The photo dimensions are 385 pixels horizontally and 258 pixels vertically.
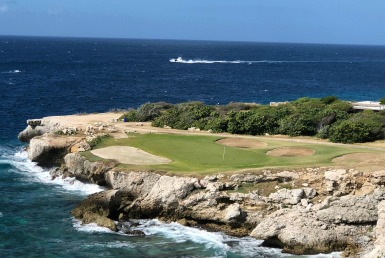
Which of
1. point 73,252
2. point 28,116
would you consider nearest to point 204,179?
point 73,252

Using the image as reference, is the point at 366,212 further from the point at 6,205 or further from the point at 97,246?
the point at 6,205

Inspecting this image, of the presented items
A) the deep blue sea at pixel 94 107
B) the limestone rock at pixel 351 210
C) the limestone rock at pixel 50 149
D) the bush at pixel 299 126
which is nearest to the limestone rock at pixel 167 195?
the deep blue sea at pixel 94 107

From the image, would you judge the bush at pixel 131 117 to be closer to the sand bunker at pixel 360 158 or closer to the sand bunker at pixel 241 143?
the sand bunker at pixel 241 143

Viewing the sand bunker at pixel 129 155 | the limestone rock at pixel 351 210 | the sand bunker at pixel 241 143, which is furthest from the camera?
the sand bunker at pixel 241 143

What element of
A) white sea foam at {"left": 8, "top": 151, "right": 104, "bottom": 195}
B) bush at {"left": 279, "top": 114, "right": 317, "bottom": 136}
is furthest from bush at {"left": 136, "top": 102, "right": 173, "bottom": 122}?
bush at {"left": 279, "top": 114, "right": 317, "bottom": 136}

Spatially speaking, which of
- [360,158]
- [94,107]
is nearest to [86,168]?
[360,158]

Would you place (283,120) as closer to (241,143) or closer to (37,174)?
(241,143)
